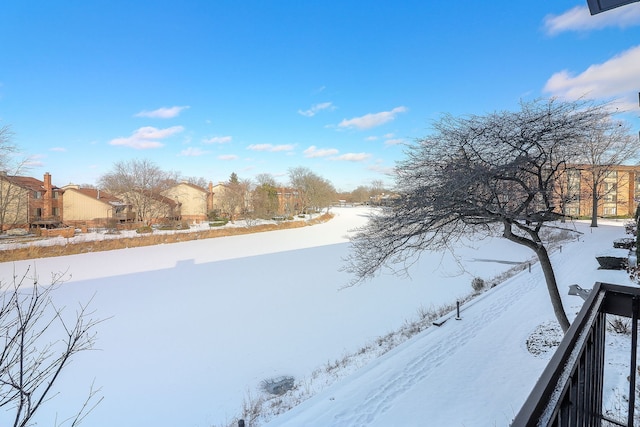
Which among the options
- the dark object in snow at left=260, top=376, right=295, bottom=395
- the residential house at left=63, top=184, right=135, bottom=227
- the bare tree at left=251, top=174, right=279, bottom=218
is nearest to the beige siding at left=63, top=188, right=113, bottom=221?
the residential house at left=63, top=184, right=135, bottom=227

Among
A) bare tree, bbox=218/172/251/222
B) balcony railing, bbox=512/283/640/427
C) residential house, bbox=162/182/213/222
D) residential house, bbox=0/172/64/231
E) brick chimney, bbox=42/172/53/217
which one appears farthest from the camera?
bare tree, bbox=218/172/251/222

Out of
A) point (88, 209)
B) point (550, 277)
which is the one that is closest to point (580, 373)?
point (550, 277)

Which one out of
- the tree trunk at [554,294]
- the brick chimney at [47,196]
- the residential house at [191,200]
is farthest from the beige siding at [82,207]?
the tree trunk at [554,294]

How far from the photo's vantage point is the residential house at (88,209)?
91.1ft

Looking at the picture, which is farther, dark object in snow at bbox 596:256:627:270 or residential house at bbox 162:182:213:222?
residential house at bbox 162:182:213:222

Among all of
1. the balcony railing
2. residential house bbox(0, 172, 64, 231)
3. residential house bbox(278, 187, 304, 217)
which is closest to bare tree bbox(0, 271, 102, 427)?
the balcony railing

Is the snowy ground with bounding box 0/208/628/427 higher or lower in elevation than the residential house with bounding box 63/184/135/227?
lower

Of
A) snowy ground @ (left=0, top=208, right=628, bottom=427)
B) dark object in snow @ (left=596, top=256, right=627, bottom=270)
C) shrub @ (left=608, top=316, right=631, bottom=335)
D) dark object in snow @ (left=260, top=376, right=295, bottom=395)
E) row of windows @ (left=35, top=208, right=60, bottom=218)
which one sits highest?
row of windows @ (left=35, top=208, right=60, bottom=218)

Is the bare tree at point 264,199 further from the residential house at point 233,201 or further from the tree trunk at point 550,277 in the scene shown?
the tree trunk at point 550,277

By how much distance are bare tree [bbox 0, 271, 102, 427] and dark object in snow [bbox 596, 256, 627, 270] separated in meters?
11.7

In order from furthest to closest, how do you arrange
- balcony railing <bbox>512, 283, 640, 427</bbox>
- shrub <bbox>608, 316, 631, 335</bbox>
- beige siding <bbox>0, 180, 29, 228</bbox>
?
beige siding <bbox>0, 180, 29, 228</bbox>
shrub <bbox>608, 316, 631, 335</bbox>
balcony railing <bbox>512, 283, 640, 427</bbox>

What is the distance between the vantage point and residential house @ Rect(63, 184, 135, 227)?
91.1 ft

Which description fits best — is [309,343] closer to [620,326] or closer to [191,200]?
[620,326]

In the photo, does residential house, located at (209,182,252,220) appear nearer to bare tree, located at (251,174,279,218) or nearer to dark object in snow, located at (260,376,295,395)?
bare tree, located at (251,174,279,218)
